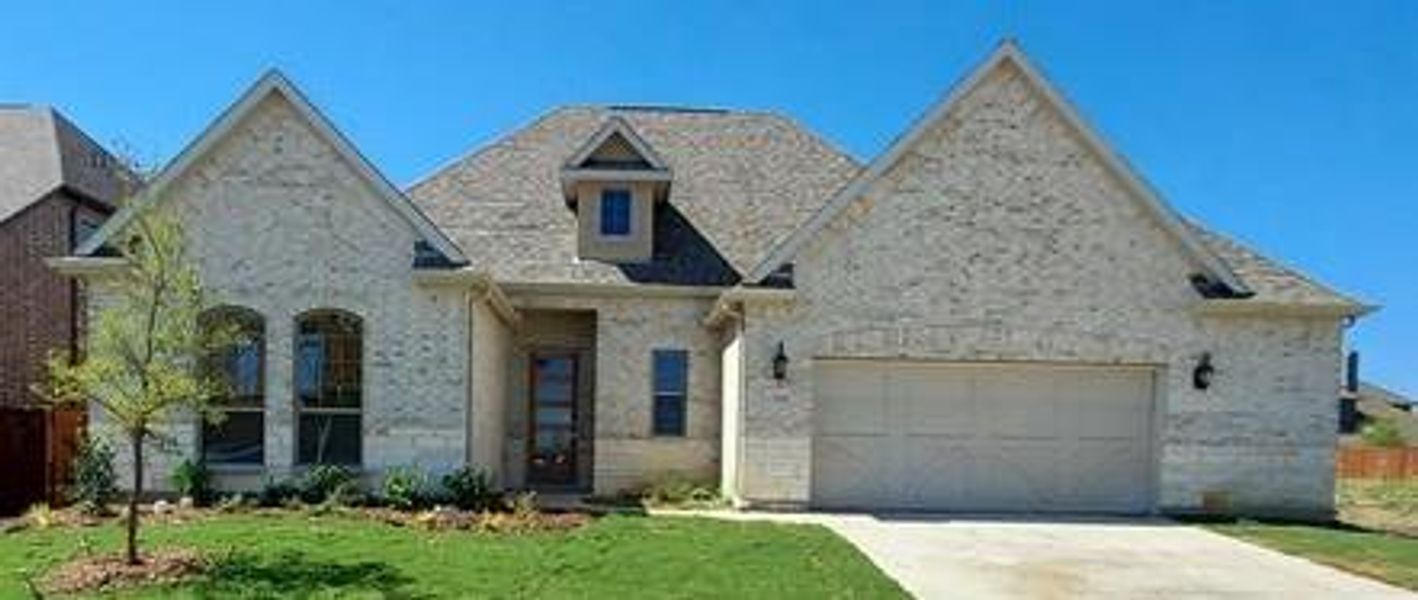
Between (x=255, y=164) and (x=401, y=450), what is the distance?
465 cm

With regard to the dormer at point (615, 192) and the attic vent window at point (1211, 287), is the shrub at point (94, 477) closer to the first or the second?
the dormer at point (615, 192)

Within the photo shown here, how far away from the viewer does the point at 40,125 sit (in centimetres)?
2592

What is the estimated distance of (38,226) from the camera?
2389cm

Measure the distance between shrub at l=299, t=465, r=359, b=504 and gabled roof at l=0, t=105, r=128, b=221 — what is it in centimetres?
1009

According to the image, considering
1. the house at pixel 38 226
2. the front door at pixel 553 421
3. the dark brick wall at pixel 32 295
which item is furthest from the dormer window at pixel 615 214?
the dark brick wall at pixel 32 295

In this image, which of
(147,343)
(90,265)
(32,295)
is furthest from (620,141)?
(32,295)

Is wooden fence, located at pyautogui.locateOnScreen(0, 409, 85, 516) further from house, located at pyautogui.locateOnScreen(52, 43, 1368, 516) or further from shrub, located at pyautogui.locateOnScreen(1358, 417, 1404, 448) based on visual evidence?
shrub, located at pyautogui.locateOnScreen(1358, 417, 1404, 448)

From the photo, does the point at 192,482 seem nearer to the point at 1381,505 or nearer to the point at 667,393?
the point at 667,393

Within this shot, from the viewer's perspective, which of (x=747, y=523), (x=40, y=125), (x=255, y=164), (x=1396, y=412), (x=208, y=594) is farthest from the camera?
(x=1396, y=412)

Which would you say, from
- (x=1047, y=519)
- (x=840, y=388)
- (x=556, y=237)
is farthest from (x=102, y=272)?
(x=1047, y=519)

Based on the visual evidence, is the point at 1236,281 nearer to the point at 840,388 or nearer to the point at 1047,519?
the point at 1047,519

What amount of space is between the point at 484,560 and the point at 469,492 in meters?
4.34

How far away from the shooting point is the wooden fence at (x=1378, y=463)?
3709 cm

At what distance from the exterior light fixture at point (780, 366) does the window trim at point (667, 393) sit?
117 inches
